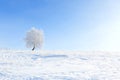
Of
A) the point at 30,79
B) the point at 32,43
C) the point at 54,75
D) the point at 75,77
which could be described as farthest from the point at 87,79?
the point at 32,43

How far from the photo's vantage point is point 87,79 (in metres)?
18.9

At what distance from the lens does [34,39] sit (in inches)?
2864

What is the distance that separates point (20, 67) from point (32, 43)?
48.5 m

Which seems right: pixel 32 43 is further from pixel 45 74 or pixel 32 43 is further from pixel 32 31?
pixel 45 74

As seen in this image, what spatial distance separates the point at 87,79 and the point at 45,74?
3964 millimetres

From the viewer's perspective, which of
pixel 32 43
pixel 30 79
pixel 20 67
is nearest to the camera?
pixel 30 79

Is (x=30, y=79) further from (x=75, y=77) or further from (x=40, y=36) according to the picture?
(x=40, y=36)

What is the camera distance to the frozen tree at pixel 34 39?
2862 inches

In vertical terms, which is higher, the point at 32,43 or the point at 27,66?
the point at 32,43

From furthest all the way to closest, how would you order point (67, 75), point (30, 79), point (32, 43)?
point (32, 43)
point (67, 75)
point (30, 79)

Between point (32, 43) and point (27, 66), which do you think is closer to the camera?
point (27, 66)

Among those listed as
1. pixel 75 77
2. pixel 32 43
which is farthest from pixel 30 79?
pixel 32 43

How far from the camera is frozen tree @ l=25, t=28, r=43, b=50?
238 feet

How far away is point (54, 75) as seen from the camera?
20.2 meters
